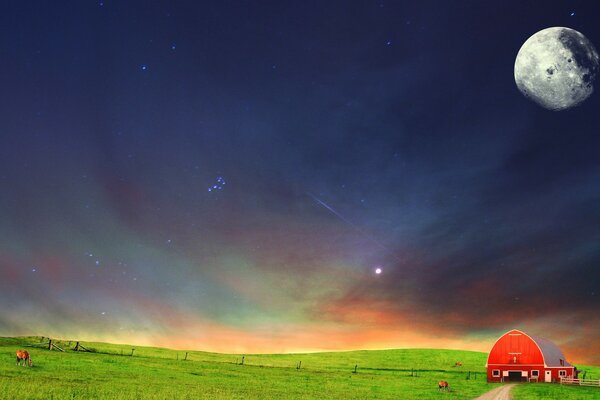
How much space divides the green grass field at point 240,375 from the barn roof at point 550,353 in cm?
1084

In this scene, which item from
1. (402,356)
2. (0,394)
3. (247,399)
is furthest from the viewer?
(402,356)

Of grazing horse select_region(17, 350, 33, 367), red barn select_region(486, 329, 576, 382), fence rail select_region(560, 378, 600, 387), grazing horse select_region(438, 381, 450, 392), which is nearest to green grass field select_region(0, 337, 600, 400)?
grazing horse select_region(17, 350, 33, 367)

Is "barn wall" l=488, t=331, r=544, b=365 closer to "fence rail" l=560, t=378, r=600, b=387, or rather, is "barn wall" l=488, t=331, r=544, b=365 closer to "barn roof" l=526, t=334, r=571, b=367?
"barn roof" l=526, t=334, r=571, b=367

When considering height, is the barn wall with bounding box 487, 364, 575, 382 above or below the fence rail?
above

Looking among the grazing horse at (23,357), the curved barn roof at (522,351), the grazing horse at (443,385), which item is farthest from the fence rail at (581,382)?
the grazing horse at (23,357)

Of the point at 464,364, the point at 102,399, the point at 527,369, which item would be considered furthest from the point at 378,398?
the point at 464,364

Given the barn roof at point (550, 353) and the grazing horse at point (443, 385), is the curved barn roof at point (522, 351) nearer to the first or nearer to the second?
the barn roof at point (550, 353)

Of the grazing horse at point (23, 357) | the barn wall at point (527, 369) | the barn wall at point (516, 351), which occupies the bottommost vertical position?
the grazing horse at point (23, 357)

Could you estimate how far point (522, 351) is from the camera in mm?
71125

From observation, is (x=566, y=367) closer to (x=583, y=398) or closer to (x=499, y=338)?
(x=499, y=338)

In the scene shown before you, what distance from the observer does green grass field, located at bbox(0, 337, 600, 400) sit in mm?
28438

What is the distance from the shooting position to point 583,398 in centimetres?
4016

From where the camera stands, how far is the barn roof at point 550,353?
7019 cm

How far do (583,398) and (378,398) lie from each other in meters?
20.3
